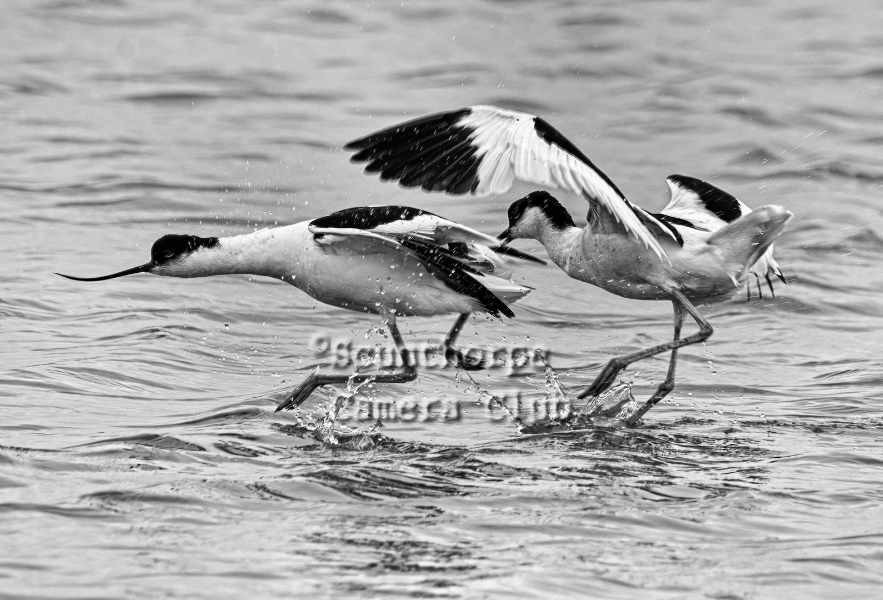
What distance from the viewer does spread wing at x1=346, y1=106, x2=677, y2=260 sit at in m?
8.23

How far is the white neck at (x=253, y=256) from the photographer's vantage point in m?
9.45

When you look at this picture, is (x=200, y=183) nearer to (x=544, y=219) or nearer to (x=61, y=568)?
(x=544, y=219)

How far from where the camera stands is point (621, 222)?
925 cm

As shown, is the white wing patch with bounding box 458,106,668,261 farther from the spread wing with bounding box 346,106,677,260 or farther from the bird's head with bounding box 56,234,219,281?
the bird's head with bounding box 56,234,219,281

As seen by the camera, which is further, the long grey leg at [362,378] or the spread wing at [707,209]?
the spread wing at [707,209]

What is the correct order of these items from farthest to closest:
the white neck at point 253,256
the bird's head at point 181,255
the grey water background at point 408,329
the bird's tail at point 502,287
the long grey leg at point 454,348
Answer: the long grey leg at point 454,348, the bird's tail at point 502,287, the bird's head at point 181,255, the white neck at point 253,256, the grey water background at point 408,329

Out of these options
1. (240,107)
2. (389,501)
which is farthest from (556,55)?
(389,501)

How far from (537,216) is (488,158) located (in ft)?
4.67

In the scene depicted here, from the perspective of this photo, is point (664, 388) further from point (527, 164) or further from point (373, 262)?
point (527, 164)

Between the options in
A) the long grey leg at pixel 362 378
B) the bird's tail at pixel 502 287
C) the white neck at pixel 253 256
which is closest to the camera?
the white neck at pixel 253 256

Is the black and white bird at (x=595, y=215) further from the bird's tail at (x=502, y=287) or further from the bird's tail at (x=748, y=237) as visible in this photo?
the bird's tail at (x=502, y=287)

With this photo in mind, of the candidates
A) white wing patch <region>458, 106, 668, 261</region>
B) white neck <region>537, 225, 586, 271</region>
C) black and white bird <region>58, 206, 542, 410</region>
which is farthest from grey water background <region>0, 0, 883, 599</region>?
white wing patch <region>458, 106, 668, 261</region>

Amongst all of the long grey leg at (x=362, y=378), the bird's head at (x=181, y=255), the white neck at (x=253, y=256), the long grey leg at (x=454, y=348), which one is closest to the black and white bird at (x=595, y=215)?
the long grey leg at (x=454, y=348)

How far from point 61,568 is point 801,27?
2010 cm
